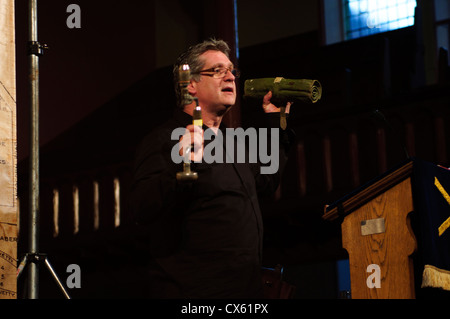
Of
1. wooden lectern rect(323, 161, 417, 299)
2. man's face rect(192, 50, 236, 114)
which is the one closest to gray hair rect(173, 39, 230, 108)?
man's face rect(192, 50, 236, 114)

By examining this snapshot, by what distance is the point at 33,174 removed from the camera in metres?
2.80

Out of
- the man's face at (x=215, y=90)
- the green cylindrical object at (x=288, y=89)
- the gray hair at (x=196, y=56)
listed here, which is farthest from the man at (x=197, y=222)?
the green cylindrical object at (x=288, y=89)

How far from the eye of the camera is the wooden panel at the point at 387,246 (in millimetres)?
3266

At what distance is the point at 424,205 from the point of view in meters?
3.24

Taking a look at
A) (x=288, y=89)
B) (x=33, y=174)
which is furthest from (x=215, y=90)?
(x=33, y=174)

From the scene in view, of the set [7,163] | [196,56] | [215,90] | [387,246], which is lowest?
[387,246]

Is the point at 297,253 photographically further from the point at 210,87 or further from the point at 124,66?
the point at 210,87

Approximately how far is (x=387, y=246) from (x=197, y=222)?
4.36ft

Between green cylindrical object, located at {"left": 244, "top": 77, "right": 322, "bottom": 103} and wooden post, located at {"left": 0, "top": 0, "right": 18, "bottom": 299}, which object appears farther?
green cylindrical object, located at {"left": 244, "top": 77, "right": 322, "bottom": 103}

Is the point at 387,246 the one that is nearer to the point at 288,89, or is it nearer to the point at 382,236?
the point at 382,236

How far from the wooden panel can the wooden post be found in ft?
5.34

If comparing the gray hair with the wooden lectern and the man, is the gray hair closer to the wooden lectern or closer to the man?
the man

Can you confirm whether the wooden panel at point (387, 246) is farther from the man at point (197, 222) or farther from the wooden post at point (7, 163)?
the wooden post at point (7, 163)

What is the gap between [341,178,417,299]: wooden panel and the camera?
3.27 m
